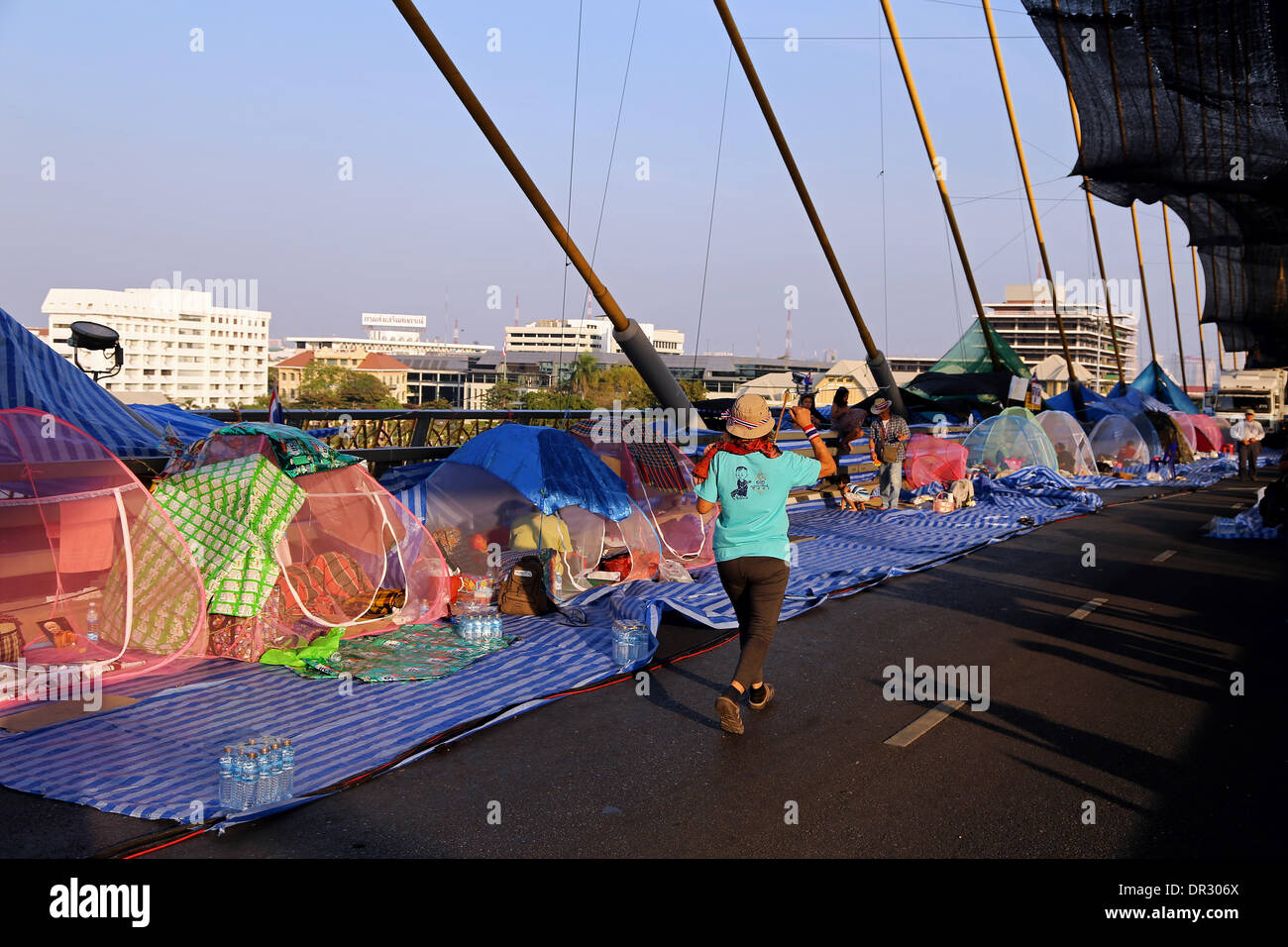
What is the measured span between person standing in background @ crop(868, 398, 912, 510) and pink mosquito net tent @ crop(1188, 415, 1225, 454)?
80.2 feet

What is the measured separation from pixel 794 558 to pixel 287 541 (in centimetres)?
668

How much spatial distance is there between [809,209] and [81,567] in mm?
17061

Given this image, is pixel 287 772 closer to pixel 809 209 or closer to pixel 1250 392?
pixel 809 209

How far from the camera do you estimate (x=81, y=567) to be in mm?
6926

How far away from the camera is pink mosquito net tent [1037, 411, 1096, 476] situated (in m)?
26.2

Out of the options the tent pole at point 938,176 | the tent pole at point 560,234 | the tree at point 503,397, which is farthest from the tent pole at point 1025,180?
the tree at point 503,397

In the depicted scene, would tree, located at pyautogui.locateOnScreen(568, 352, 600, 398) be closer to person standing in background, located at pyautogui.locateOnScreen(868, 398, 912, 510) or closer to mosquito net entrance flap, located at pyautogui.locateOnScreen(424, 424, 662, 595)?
person standing in background, located at pyautogui.locateOnScreen(868, 398, 912, 510)

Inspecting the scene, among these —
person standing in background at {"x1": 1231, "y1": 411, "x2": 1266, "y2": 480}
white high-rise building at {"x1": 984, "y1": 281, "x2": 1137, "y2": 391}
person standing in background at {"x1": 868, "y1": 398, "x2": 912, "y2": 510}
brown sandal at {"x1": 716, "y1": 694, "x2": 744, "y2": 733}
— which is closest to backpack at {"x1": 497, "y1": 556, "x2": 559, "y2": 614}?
brown sandal at {"x1": 716, "y1": 694, "x2": 744, "y2": 733}

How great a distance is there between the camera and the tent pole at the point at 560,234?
11906mm

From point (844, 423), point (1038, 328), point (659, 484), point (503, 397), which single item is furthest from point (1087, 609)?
point (1038, 328)

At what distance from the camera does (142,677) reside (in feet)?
22.7

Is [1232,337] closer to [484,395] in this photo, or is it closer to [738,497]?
[738,497]

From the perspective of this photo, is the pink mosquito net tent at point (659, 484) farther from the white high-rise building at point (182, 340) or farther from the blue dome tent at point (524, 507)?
the white high-rise building at point (182, 340)
